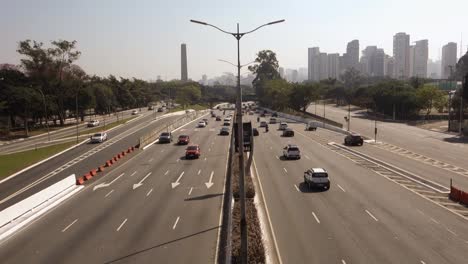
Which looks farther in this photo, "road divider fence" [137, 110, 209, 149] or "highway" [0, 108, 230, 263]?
"road divider fence" [137, 110, 209, 149]

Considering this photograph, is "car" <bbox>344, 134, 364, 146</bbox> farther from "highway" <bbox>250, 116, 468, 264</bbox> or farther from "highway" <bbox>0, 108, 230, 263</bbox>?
"highway" <bbox>0, 108, 230, 263</bbox>

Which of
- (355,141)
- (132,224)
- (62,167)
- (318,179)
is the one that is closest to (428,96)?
(355,141)

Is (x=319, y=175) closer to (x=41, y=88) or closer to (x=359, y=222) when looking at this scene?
(x=359, y=222)

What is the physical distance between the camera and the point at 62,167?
159ft

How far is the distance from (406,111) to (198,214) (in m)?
91.4

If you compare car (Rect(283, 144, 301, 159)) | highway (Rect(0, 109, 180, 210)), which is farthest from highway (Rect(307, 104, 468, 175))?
highway (Rect(0, 109, 180, 210))

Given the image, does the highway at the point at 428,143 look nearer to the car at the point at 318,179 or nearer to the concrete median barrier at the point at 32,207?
the car at the point at 318,179

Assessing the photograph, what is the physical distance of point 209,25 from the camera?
64.6 feet

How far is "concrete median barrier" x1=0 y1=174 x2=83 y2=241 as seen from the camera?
24.0 m

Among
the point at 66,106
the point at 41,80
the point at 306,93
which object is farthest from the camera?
the point at 306,93

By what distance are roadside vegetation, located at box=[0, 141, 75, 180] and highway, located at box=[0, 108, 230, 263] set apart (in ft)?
42.1

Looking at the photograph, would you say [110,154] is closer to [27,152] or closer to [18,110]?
[27,152]

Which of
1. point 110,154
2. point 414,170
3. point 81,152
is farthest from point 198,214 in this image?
point 81,152

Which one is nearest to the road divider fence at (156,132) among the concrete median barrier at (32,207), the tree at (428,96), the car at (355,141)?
the concrete median barrier at (32,207)
